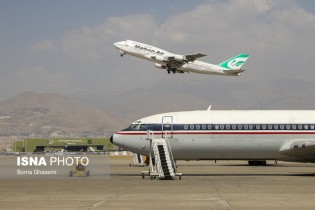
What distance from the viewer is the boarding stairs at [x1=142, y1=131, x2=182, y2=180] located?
31606 mm

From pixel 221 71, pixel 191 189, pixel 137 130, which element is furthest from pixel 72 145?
pixel 191 189

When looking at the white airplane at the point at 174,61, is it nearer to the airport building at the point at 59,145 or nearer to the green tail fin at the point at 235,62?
the green tail fin at the point at 235,62

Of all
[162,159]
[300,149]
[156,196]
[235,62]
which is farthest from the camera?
[235,62]

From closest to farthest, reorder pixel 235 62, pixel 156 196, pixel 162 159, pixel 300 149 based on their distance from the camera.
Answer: pixel 156 196
pixel 162 159
pixel 300 149
pixel 235 62

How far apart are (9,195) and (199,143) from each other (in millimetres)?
15549

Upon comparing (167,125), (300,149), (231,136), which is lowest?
(300,149)

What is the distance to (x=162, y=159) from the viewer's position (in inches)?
1308

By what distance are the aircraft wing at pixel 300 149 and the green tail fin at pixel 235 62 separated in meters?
56.1

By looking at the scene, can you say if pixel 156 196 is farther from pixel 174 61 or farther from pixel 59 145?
pixel 59 145

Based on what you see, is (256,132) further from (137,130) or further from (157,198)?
(157,198)

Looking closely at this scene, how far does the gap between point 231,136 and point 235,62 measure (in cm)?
6078

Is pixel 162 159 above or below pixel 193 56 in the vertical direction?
below

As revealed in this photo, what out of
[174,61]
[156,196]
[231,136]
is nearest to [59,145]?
[174,61]

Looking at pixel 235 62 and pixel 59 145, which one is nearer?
pixel 235 62
